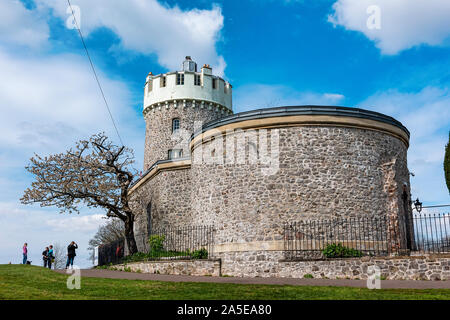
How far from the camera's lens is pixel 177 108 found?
31938mm

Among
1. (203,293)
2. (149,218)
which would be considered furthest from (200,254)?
(149,218)

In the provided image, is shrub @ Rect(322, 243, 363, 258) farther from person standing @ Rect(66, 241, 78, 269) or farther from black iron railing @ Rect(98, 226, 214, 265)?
person standing @ Rect(66, 241, 78, 269)

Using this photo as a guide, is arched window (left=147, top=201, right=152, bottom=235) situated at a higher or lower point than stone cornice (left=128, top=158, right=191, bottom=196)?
lower

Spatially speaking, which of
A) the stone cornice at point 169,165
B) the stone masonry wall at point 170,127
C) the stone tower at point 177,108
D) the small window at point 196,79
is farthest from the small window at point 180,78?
the stone cornice at point 169,165

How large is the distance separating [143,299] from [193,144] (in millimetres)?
11885

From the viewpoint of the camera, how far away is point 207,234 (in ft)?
59.0

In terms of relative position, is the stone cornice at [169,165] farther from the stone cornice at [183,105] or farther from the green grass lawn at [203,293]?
the green grass lawn at [203,293]

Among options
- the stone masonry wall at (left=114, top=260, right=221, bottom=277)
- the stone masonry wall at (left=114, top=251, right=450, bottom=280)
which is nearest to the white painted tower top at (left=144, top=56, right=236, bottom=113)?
the stone masonry wall at (left=114, top=251, right=450, bottom=280)

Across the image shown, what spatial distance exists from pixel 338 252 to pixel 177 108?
19.6m

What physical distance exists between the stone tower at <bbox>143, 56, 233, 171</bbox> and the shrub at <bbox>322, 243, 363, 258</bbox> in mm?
17425

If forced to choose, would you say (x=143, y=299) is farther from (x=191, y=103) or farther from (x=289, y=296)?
(x=191, y=103)

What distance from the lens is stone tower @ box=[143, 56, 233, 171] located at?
103ft
